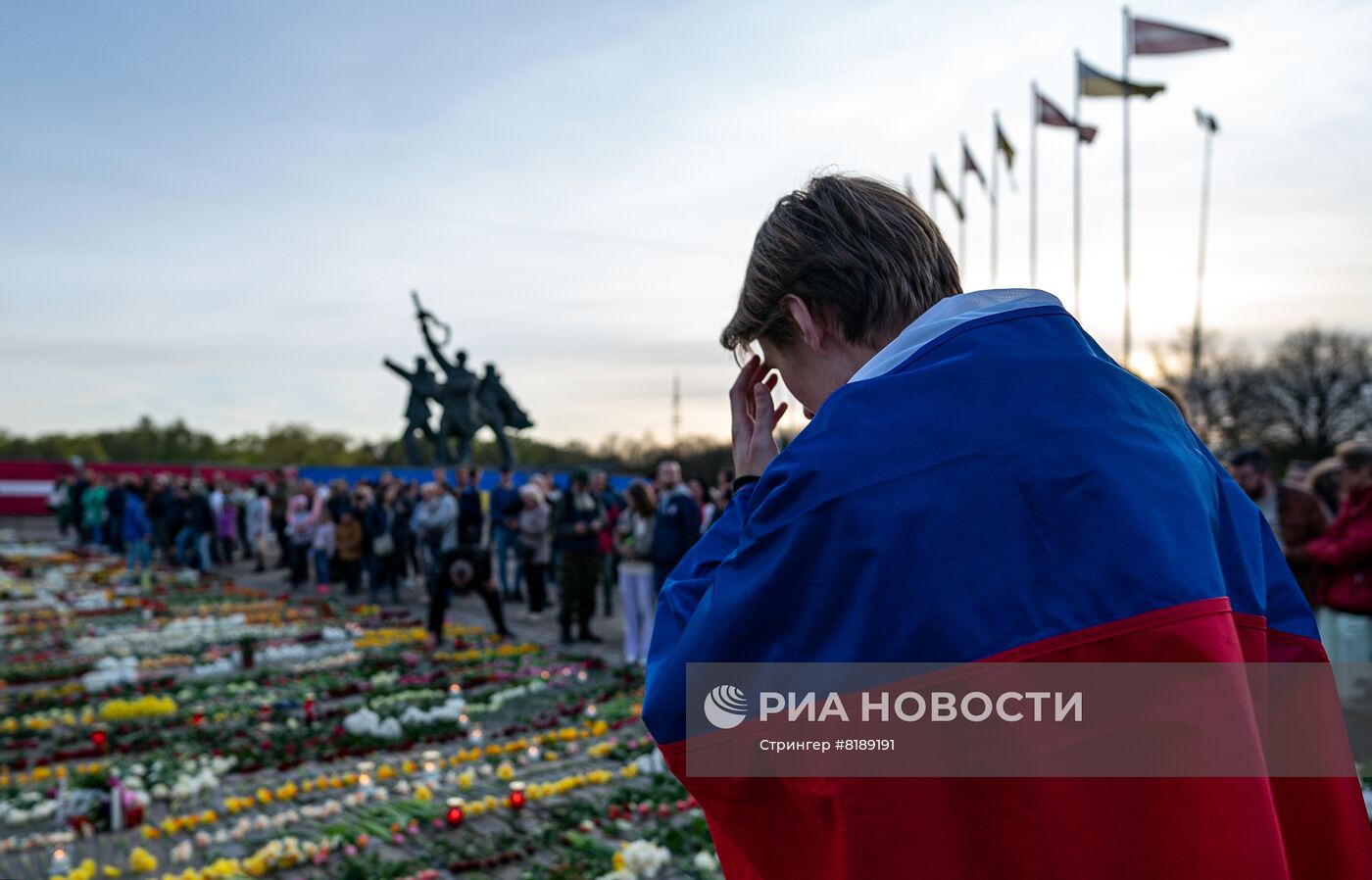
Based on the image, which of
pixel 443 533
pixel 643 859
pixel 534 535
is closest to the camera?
pixel 643 859

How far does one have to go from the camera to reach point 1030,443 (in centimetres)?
119

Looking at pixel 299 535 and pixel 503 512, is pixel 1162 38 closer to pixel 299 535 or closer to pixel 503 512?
pixel 503 512

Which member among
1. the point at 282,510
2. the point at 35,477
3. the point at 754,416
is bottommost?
the point at 282,510

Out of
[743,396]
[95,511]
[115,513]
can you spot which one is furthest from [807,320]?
[95,511]

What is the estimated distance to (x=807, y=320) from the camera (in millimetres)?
1530

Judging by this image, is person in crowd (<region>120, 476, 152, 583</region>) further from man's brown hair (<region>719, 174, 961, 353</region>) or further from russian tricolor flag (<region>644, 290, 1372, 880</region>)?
russian tricolor flag (<region>644, 290, 1372, 880</region>)

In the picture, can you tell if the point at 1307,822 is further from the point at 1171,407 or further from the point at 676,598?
the point at 676,598

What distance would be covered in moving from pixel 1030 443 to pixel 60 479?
3385 cm

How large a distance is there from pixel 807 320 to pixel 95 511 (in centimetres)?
2834

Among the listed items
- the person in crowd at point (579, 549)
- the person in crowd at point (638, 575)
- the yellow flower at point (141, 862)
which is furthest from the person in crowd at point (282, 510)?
the yellow flower at point (141, 862)

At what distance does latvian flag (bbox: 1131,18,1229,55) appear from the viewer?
834 inches

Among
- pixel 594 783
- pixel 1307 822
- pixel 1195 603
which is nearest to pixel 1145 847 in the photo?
pixel 1195 603

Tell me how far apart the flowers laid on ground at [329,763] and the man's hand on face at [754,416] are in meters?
3.80

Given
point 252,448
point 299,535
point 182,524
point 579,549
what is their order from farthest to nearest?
point 252,448 → point 182,524 → point 299,535 → point 579,549
